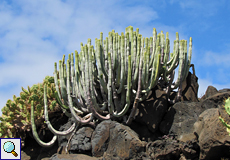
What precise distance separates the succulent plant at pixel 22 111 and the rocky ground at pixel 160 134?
46.6 inches

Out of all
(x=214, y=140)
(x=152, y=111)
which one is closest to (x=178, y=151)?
(x=214, y=140)

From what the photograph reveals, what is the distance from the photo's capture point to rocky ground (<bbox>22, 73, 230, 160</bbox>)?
21.9 ft

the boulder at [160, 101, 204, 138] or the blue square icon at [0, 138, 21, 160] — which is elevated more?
the boulder at [160, 101, 204, 138]

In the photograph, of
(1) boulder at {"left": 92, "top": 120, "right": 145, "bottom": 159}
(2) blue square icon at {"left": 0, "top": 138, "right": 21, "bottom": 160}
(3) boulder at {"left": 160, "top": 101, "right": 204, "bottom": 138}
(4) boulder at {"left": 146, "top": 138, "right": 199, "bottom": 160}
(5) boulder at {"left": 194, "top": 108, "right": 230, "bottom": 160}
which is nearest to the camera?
(5) boulder at {"left": 194, "top": 108, "right": 230, "bottom": 160}

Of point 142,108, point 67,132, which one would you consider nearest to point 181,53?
point 142,108

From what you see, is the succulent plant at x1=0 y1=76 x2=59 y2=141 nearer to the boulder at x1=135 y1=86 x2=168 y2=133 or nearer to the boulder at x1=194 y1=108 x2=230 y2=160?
the boulder at x1=135 y1=86 x2=168 y2=133

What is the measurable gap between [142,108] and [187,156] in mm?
2465

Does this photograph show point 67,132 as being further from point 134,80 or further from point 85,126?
point 134,80

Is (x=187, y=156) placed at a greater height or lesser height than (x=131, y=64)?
lesser

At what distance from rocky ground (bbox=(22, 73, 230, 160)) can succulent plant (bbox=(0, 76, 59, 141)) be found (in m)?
1.18

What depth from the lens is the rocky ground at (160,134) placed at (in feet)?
21.9

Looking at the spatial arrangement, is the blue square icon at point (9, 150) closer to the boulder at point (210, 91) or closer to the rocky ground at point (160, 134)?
the rocky ground at point (160, 134)

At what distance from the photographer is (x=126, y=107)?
8516 mm

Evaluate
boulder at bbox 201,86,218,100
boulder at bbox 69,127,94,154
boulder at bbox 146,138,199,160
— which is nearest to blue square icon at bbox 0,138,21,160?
boulder at bbox 69,127,94,154
